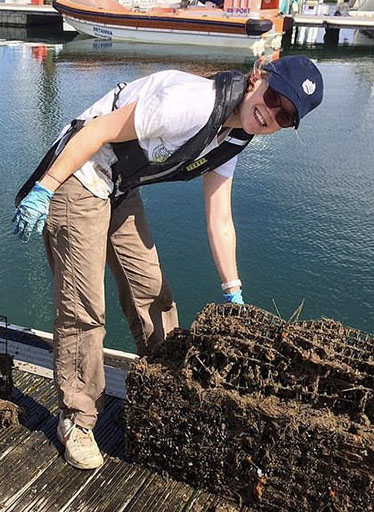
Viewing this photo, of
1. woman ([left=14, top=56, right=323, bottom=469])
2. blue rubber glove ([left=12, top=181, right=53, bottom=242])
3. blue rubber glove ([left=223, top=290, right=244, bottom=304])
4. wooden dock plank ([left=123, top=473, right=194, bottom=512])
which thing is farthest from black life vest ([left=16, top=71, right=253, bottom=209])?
wooden dock plank ([left=123, top=473, right=194, bottom=512])

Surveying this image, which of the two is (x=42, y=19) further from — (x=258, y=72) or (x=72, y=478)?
(x=72, y=478)

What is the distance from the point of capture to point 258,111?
6.53ft

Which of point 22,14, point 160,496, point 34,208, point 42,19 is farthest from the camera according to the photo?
point 42,19

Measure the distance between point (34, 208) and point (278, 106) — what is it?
3.10 feet

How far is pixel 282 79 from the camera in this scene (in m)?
1.91

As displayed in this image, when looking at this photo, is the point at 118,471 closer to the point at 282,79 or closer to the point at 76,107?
the point at 282,79

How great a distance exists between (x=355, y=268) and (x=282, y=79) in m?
4.51

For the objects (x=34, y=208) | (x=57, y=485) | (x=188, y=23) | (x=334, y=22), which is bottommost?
(x=57, y=485)

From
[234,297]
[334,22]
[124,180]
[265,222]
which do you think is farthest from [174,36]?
[124,180]

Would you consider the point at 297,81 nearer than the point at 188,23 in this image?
Yes

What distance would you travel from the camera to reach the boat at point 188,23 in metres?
23.9

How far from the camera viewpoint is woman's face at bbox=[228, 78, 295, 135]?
6.47ft

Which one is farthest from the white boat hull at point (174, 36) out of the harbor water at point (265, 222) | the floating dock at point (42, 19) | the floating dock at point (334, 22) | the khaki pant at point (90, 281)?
the khaki pant at point (90, 281)

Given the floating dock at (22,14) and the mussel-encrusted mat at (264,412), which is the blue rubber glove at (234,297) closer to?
the mussel-encrusted mat at (264,412)
